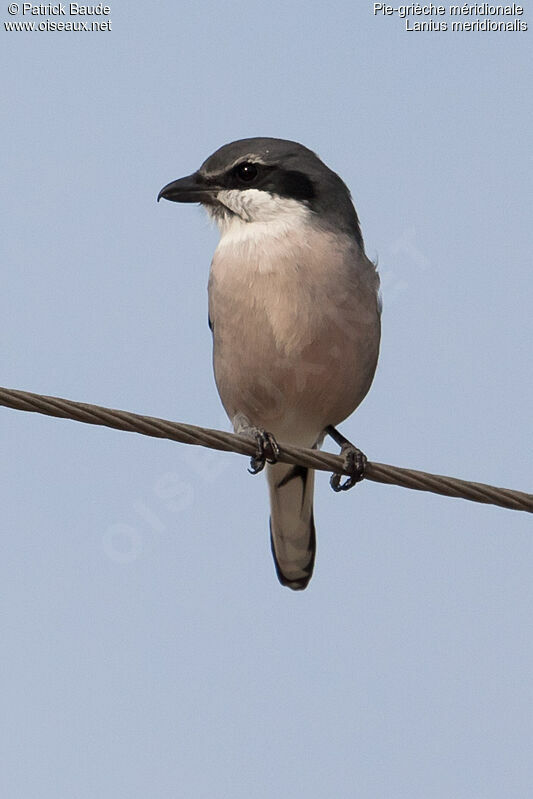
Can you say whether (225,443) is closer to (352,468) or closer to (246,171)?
(352,468)

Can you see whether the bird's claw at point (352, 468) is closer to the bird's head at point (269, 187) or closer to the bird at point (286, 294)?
the bird at point (286, 294)

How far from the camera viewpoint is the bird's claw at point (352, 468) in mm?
5545

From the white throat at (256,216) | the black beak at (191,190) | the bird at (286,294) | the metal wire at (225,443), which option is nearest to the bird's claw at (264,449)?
the bird at (286,294)

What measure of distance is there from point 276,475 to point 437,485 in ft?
8.68

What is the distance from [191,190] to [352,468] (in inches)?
72.5

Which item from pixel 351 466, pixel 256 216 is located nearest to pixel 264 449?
pixel 351 466

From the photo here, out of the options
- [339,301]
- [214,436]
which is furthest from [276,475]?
[214,436]

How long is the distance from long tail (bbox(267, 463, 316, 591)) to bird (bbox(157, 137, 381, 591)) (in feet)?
1.04

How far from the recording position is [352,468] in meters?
5.55

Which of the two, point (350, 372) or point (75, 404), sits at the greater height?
point (350, 372)

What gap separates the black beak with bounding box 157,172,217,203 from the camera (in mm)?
6336

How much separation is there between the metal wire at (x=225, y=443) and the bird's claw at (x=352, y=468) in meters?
0.76

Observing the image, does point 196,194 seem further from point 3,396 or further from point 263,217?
point 3,396

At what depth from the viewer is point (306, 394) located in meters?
6.04
